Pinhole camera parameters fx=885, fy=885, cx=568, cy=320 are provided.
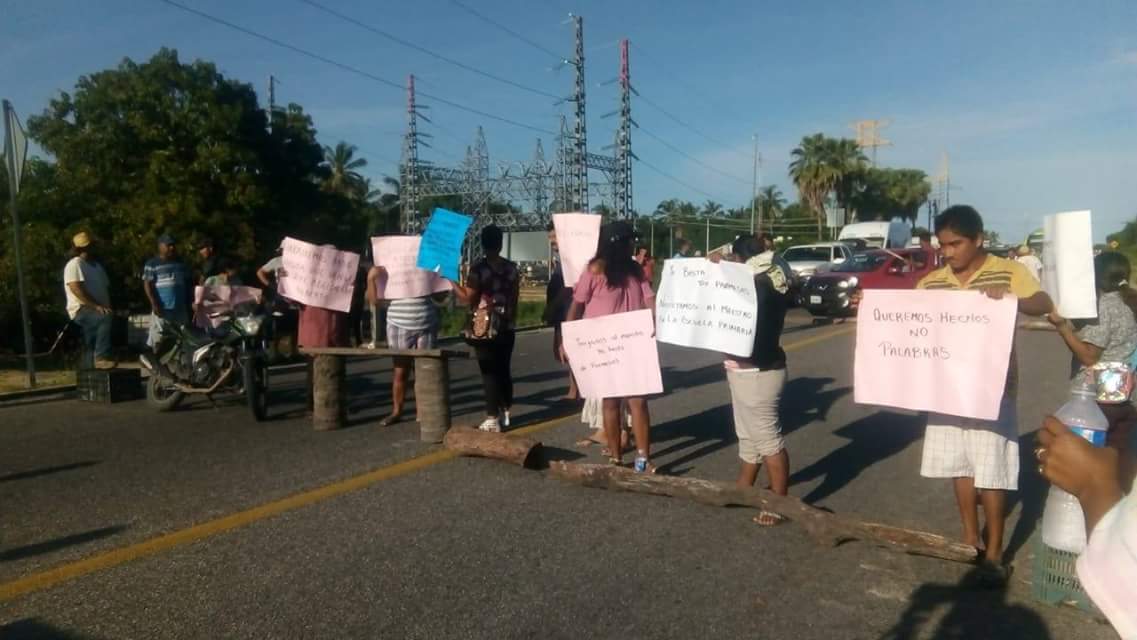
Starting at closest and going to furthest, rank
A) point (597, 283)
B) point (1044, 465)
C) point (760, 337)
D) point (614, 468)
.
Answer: point (1044, 465), point (760, 337), point (614, 468), point (597, 283)

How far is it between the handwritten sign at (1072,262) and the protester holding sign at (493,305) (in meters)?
4.17

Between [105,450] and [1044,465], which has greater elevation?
[1044,465]

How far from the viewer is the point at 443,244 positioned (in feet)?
24.1

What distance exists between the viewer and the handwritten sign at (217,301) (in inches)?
364

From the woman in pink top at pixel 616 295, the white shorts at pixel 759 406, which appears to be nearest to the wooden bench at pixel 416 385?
the woman in pink top at pixel 616 295

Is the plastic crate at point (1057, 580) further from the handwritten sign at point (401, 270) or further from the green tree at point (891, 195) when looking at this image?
the green tree at point (891, 195)

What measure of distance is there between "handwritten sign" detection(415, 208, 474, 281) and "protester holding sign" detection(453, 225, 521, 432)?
198 millimetres

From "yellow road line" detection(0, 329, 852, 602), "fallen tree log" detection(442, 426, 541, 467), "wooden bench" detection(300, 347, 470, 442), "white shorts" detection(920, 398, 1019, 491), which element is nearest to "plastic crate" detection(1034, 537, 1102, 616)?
"white shorts" detection(920, 398, 1019, 491)

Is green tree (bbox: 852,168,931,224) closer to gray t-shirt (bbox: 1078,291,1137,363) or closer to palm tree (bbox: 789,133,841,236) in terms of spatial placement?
palm tree (bbox: 789,133,841,236)

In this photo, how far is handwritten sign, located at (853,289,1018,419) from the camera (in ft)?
14.4

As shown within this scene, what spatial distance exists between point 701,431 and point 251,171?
74.4 ft

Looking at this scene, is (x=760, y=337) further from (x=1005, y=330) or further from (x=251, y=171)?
(x=251, y=171)

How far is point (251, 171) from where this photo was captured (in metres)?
27.3

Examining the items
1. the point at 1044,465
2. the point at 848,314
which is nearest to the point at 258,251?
the point at 848,314
